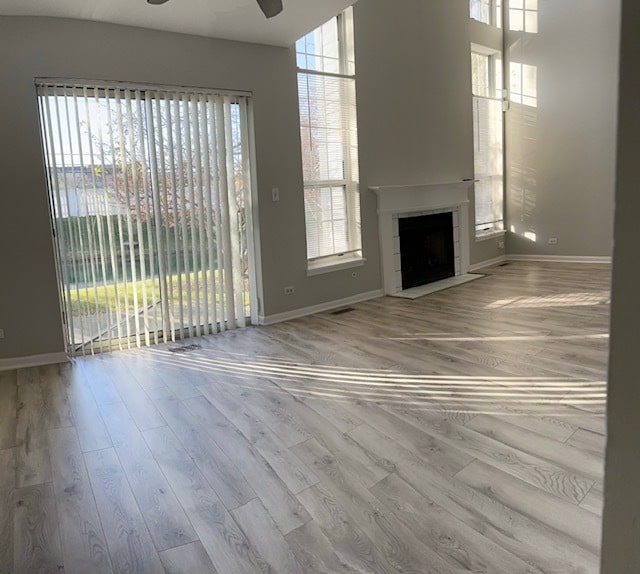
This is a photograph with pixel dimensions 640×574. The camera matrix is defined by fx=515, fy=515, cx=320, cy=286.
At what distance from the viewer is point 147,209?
4375 millimetres

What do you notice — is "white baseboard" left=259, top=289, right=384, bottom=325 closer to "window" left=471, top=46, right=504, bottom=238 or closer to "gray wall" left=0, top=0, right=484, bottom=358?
"gray wall" left=0, top=0, right=484, bottom=358

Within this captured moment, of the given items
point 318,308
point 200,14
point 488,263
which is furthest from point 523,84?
point 200,14

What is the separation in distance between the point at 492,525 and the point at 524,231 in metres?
7.05

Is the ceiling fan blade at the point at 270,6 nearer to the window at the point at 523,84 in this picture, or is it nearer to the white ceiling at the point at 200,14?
the white ceiling at the point at 200,14

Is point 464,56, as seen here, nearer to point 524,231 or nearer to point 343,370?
point 524,231

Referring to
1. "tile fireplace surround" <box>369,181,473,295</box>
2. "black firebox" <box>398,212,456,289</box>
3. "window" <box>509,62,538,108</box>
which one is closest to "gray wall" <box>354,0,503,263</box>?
"tile fireplace surround" <box>369,181,473,295</box>

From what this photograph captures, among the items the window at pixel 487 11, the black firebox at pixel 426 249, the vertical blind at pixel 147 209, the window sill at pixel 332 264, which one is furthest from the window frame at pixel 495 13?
the vertical blind at pixel 147 209

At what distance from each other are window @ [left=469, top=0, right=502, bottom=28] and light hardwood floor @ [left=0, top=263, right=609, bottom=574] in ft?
17.5

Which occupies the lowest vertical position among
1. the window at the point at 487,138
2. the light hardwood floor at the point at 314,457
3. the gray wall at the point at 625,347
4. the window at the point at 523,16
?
the light hardwood floor at the point at 314,457

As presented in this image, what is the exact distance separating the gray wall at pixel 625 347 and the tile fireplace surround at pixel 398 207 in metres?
5.14

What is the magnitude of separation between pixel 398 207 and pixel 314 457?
420 centimetres

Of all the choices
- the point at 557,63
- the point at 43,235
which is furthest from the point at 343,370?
the point at 557,63

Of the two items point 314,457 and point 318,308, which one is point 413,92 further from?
point 314,457

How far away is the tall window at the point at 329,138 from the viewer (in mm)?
5293
